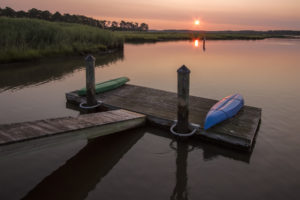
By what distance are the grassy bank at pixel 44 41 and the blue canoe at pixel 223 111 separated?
18.2m

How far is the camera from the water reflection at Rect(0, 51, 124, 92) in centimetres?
1454

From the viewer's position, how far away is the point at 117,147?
23.2 ft

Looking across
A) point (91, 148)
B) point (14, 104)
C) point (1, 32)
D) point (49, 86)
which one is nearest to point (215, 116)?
point (91, 148)

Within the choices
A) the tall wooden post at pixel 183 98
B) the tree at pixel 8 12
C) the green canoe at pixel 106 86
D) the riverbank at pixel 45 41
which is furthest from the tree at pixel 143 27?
the tall wooden post at pixel 183 98

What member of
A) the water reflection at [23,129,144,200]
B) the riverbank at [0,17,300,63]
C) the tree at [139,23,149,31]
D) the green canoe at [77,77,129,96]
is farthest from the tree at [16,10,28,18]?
the tree at [139,23,149,31]

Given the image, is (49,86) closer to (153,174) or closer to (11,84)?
(11,84)

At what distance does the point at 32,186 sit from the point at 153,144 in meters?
3.53

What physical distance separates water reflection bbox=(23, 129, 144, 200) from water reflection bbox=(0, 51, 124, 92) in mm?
8903

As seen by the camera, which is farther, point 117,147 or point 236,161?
point 117,147

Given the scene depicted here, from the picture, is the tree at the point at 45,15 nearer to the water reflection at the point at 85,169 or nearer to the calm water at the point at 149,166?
the calm water at the point at 149,166

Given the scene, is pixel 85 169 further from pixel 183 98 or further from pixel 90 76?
pixel 90 76

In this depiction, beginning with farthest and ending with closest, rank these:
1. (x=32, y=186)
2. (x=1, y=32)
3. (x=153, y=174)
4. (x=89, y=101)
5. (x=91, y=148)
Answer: (x=1, y=32), (x=89, y=101), (x=91, y=148), (x=153, y=174), (x=32, y=186)

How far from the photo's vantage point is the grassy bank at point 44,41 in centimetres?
2017

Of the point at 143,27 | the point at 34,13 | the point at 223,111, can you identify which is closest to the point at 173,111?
the point at 223,111
